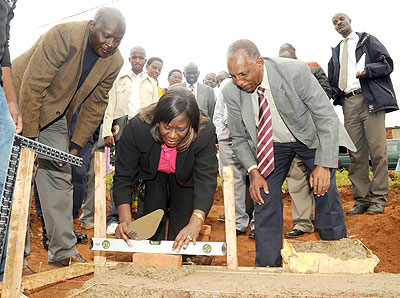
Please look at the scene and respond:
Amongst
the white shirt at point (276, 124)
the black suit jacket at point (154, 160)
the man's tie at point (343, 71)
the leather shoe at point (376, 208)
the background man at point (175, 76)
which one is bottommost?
the leather shoe at point (376, 208)

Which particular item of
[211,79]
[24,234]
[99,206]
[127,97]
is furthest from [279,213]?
[211,79]

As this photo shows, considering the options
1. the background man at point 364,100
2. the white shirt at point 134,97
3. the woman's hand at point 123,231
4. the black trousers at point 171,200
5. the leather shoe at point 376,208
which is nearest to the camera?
the woman's hand at point 123,231

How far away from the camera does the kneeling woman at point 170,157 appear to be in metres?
2.55

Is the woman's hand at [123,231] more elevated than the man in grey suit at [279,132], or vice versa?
the man in grey suit at [279,132]

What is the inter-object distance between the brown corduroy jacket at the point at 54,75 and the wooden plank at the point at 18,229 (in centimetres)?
90

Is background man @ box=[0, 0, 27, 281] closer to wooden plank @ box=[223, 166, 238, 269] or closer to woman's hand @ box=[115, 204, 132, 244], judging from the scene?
woman's hand @ box=[115, 204, 132, 244]

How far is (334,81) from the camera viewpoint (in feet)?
15.9

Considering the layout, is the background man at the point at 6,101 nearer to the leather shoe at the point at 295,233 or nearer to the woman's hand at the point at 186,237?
the woman's hand at the point at 186,237

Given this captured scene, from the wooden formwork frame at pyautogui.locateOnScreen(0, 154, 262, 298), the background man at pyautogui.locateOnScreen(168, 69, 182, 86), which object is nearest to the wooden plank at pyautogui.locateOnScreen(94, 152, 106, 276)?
the wooden formwork frame at pyautogui.locateOnScreen(0, 154, 262, 298)

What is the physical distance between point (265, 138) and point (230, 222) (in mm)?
741

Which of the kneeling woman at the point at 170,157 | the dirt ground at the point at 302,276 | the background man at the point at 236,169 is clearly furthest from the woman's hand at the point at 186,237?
the background man at the point at 236,169

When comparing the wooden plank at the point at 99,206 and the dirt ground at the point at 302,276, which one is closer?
the dirt ground at the point at 302,276

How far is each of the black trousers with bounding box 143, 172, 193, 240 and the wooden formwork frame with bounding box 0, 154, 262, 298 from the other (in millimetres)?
519

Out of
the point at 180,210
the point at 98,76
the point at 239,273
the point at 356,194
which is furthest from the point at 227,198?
the point at 356,194
